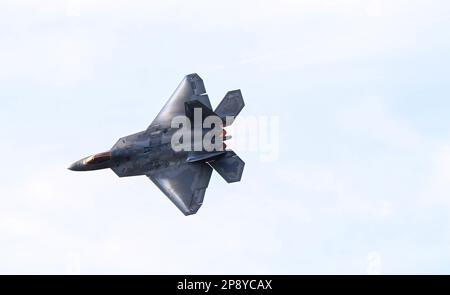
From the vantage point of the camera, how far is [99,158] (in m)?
63.6

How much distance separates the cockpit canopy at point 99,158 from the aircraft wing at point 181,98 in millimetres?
3759

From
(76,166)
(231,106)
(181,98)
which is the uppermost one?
(181,98)

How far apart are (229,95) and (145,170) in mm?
8154

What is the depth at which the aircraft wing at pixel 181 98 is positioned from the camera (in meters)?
64.8

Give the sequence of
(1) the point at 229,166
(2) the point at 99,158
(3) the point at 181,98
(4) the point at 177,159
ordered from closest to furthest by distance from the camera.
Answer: (1) the point at 229,166 → (4) the point at 177,159 → (2) the point at 99,158 → (3) the point at 181,98

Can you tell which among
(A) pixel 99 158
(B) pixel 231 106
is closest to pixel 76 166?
(A) pixel 99 158

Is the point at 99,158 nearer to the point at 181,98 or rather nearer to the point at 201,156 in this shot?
the point at 201,156

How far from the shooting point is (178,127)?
63.5 m

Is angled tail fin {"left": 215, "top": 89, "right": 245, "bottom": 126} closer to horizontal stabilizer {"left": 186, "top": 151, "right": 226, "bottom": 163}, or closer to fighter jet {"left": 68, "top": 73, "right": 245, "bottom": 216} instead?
fighter jet {"left": 68, "top": 73, "right": 245, "bottom": 216}

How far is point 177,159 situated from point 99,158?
5707 mm

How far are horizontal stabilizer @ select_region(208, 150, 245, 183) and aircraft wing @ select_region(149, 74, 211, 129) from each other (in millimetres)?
4848

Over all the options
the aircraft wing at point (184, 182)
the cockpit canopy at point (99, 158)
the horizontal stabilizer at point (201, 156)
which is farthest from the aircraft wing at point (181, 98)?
the cockpit canopy at point (99, 158)
